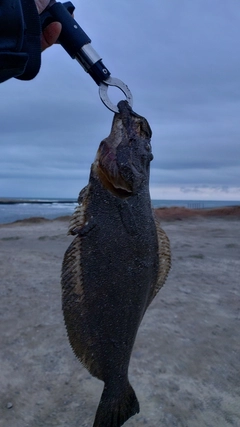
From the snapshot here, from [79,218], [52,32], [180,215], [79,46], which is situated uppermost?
[52,32]

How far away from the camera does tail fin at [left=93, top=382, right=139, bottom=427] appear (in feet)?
9.18

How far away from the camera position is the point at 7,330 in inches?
219

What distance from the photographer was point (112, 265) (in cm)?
270

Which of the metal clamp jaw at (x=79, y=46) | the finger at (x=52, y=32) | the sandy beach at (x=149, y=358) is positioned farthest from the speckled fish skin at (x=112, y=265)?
the sandy beach at (x=149, y=358)

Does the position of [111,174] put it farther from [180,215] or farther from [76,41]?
[180,215]

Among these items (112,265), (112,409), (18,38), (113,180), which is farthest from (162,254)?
(18,38)

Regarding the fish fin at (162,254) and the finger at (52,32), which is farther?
the fish fin at (162,254)

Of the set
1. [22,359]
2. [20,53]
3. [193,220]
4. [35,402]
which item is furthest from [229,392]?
[193,220]

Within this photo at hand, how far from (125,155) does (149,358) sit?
115 inches

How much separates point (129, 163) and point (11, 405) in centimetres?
268

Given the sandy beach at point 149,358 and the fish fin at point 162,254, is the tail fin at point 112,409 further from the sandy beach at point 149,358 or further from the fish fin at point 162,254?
the sandy beach at point 149,358

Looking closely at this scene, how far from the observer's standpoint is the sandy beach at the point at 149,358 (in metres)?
3.97

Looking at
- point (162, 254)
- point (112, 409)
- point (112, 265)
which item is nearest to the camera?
point (112, 265)

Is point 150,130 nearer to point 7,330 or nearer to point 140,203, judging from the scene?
point 140,203
